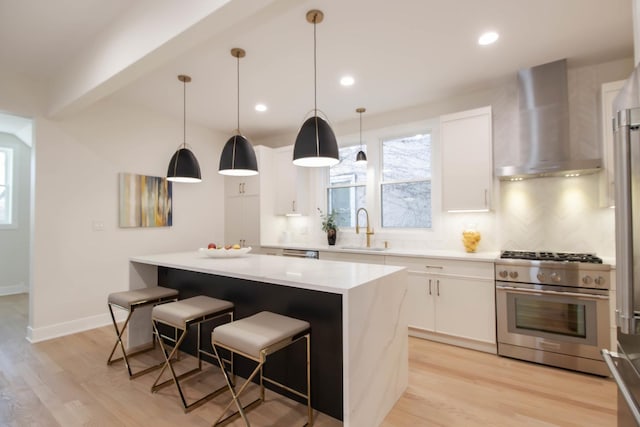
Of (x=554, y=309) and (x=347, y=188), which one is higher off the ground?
(x=347, y=188)

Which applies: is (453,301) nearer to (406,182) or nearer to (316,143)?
(406,182)

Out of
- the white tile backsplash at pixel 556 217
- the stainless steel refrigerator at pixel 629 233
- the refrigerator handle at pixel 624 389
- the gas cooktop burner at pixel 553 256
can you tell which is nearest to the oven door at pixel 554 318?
the gas cooktop burner at pixel 553 256

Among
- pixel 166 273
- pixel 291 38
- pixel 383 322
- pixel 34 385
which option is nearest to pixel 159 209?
pixel 166 273

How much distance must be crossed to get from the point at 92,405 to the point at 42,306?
1.92 m

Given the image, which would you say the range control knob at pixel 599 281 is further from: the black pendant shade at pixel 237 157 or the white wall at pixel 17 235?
the white wall at pixel 17 235

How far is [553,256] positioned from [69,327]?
516cm

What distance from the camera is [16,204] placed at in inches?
218

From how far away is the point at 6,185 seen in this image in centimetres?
548

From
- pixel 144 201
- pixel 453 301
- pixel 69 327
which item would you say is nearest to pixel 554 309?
pixel 453 301

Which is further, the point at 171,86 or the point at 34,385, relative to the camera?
the point at 171,86

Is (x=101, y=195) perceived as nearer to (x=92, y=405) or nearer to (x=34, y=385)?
(x=34, y=385)

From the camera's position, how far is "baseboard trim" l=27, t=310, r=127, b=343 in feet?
10.9

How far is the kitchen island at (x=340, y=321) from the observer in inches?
67.7

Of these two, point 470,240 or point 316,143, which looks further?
point 470,240
